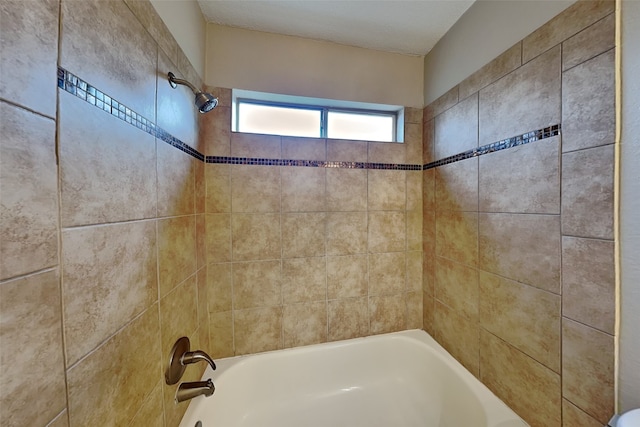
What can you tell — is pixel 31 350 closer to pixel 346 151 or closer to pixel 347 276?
pixel 347 276

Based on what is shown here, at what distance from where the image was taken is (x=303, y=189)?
1.60 metres

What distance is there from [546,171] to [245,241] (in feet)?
5.25

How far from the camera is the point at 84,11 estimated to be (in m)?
0.59

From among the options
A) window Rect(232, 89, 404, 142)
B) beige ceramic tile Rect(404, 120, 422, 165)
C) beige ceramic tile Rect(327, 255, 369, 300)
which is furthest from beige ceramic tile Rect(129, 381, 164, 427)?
beige ceramic tile Rect(404, 120, 422, 165)

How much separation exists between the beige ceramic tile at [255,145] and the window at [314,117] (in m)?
0.13

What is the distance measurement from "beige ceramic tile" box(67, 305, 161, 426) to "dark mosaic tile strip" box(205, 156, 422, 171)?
932 millimetres

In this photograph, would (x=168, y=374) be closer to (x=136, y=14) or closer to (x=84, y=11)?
(x=84, y=11)

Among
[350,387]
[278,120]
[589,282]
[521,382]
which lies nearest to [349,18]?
[278,120]

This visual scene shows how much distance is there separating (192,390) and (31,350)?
2.77ft

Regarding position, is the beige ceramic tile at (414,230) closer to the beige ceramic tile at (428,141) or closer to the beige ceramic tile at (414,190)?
the beige ceramic tile at (414,190)

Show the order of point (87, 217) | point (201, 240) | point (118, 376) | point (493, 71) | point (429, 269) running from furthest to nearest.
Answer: point (429, 269) → point (201, 240) → point (493, 71) → point (118, 376) → point (87, 217)

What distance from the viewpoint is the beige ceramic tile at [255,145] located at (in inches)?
59.6

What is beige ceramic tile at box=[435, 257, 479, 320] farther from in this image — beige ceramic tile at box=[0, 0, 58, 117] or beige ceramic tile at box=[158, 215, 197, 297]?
beige ceramic tile at box=[0, 0, 58, 117]

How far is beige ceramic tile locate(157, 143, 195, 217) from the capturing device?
963mm
